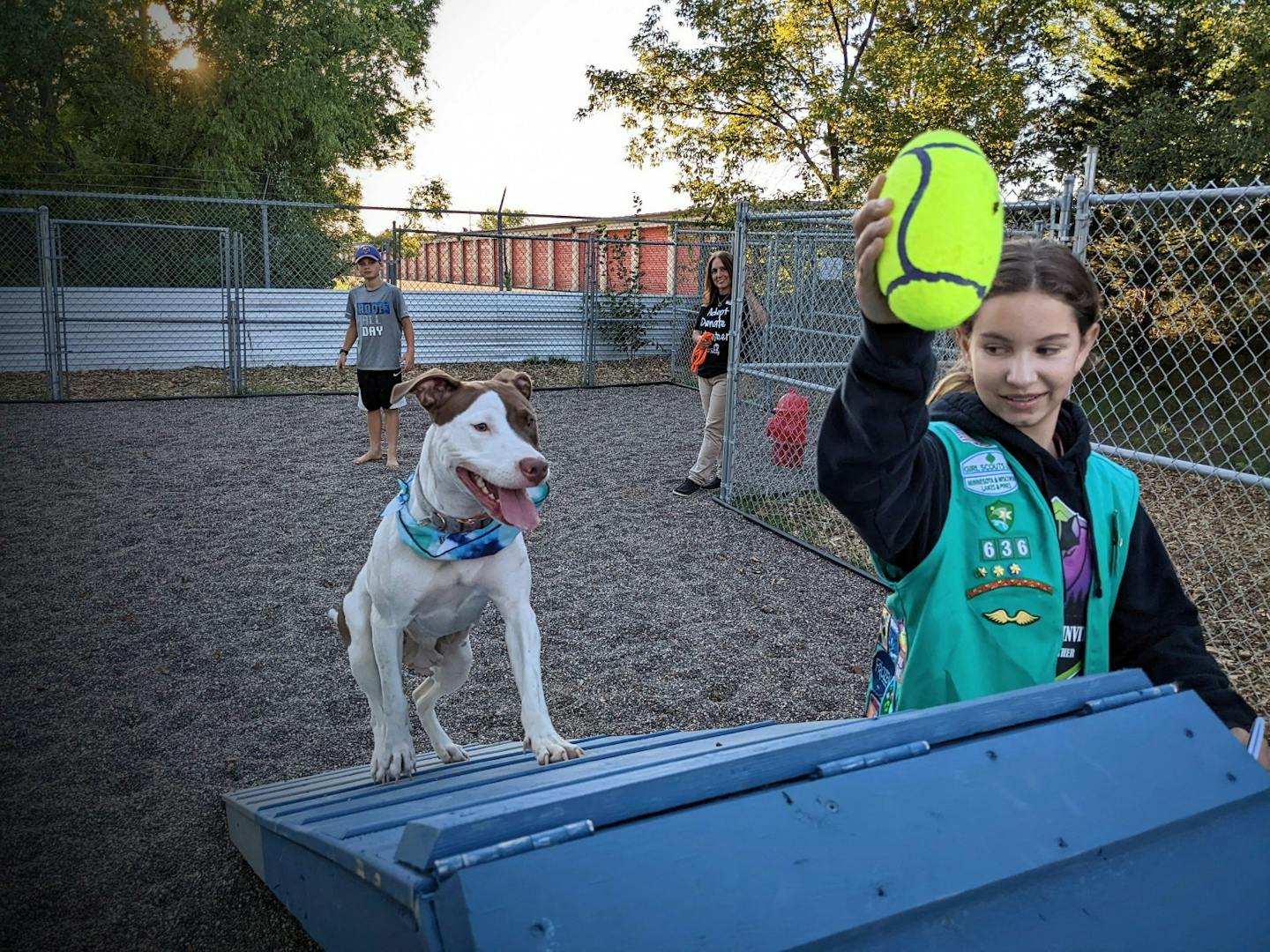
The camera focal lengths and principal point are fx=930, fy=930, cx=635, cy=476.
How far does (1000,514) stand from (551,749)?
5.28ft

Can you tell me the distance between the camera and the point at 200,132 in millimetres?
19266

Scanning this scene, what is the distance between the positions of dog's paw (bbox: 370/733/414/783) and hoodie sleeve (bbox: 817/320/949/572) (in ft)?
6.61

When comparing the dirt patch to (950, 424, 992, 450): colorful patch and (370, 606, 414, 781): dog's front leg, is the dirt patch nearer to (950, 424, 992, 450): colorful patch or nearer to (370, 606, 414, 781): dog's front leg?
(370, 606, 414, 781): dog's front leg

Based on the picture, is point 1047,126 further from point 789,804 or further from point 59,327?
point 789,804

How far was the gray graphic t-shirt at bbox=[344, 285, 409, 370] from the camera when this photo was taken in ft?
31.2

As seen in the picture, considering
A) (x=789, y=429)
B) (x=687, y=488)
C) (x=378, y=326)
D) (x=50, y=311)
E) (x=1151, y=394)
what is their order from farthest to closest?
(x=50, y=311)
(x=1151, y=394)
(x=378, y=326)
(x=687, y=488)
(x=789, y=429)

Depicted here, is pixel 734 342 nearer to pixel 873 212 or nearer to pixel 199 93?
pixel 873 212

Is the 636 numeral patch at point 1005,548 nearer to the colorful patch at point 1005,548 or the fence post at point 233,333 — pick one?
the colorful patch at point 1005,548

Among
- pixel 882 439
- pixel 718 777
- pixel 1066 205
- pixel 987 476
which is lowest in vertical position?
pixel 718 777

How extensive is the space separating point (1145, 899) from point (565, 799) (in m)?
0.81

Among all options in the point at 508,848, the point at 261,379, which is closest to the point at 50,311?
the point at 261,379

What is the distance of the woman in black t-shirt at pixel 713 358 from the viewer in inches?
343

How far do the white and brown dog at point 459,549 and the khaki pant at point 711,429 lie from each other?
18.3 feet

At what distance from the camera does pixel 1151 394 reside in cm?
990
